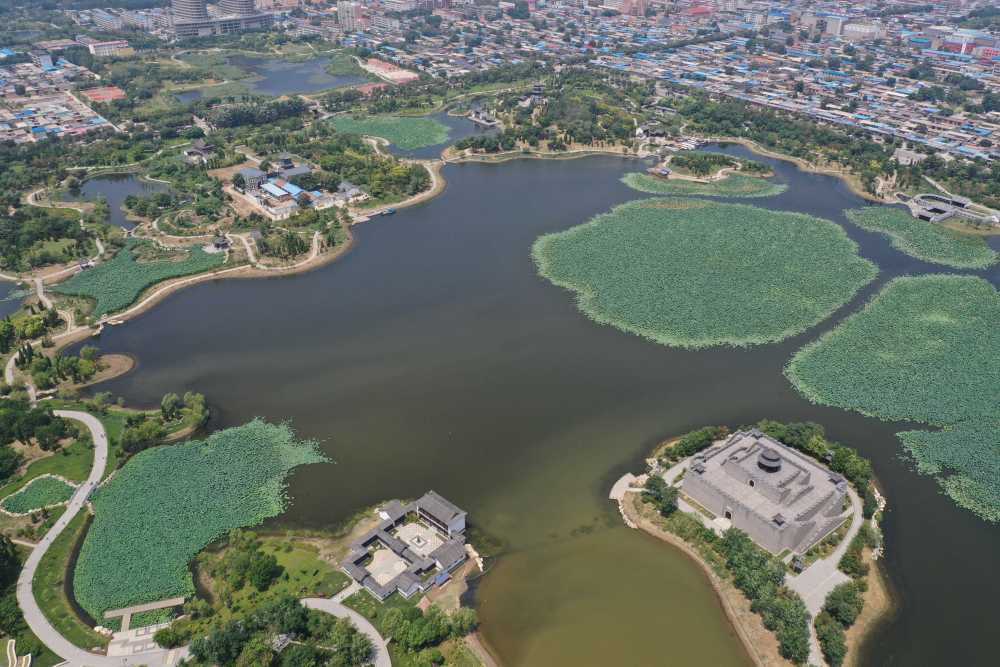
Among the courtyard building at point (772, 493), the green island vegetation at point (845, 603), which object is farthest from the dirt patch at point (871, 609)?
the courtyard building at point (772, 493)

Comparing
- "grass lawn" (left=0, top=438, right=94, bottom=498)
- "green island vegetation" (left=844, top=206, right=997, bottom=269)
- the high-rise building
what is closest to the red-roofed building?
the high-rise building

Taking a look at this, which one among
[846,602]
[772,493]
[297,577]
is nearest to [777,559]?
[772,493]

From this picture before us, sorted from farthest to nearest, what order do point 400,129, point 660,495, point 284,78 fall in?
point 284,78 < point 400,129 < point 660,495

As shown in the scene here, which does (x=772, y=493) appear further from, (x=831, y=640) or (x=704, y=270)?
(x=704, y=270)

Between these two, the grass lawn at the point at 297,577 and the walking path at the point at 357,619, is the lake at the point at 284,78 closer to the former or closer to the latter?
the grass lawn at the point at 297,577

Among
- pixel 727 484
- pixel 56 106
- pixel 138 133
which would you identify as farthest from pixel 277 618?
pixel 56 106

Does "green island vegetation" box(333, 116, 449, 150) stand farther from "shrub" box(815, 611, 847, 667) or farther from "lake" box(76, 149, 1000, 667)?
"shrub" box(815, 611, 847, 667)
